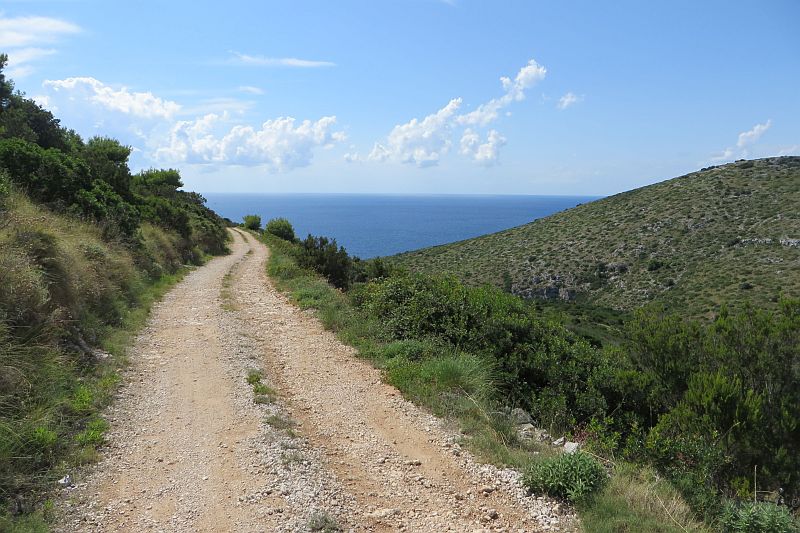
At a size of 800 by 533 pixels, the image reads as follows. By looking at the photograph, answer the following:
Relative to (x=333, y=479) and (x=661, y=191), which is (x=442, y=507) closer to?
(x=333, y=479)

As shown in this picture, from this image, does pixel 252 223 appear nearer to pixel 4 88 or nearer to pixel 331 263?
pixel 4 88

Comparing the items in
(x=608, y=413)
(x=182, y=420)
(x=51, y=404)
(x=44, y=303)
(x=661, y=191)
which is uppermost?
(x=661, y=191)

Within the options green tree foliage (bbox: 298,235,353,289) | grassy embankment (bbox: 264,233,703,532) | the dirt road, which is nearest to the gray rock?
grassy embankment (bbox: 264,233,703,532)

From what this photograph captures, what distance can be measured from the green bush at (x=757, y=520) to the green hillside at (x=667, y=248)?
3195 cm

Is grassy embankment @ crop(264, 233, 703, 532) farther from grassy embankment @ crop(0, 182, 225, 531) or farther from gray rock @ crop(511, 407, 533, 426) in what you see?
grassy embankment @ crop(0, 182, 225, 531)

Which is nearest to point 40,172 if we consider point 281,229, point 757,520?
point 757,520

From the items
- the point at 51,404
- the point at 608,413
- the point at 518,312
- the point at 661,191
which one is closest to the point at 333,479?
the point at 51,404

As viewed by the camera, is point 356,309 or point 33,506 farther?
point 356,309

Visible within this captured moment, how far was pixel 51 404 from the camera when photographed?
5523mm

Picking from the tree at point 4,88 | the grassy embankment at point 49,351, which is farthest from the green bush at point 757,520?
the tree at point 4,88

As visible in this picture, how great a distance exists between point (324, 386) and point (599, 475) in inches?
164

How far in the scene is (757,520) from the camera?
4.11 meters

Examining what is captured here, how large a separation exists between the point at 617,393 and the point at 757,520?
12.0 feet

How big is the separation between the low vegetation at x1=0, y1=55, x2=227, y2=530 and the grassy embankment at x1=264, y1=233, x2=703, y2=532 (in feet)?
13.3
